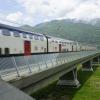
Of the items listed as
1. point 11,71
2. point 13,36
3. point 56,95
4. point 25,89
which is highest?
point 13,36

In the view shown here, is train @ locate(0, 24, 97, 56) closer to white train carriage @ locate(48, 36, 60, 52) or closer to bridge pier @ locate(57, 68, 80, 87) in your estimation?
white train carriage @ locate(48, 36, 60, 52)

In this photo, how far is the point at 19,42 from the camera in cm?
3388

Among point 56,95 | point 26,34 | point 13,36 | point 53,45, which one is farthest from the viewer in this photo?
point 53,45

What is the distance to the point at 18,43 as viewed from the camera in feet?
110

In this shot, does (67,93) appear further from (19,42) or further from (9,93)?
(9,93)

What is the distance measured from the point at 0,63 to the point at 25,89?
91.4 inches

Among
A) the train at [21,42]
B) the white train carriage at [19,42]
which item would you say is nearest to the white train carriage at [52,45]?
the train at [21,42]

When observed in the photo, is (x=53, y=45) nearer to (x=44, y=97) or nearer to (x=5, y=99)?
(x=44, y=97)

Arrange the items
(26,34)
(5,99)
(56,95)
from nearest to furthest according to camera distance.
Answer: (5,99) → (26,34) → (56,95)

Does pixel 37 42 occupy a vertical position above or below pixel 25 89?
above

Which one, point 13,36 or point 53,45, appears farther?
point 53,45

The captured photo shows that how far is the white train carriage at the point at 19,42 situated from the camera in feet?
95.9

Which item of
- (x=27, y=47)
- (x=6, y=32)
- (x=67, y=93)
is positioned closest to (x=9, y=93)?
(x=6, y=32)

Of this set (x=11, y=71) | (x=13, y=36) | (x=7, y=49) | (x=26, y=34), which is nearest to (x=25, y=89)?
(x=11, y=71)
